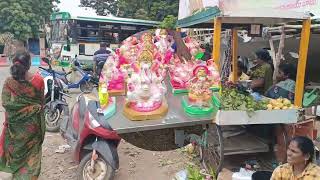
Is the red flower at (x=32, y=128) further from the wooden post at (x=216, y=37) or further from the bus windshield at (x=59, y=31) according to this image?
the bus windshield at (x=59, y=31)

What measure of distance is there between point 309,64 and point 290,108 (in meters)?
3.96

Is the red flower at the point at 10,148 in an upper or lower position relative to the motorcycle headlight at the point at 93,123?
lower

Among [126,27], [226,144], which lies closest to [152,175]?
[226,144]

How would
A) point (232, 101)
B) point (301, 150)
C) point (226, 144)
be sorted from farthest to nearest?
point (226, 144) < point (232, 101) < point (301, 150)

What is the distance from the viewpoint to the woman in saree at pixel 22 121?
3.47m

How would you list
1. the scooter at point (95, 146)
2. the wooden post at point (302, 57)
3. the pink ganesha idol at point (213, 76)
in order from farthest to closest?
the wooden post at point (302, 57), the scooter at point (95, 146), the pink ganesha idol at point (213, 76)

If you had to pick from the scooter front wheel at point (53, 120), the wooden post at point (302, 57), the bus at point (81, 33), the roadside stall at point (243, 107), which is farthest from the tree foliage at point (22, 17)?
the wooden post at point (302, 57)

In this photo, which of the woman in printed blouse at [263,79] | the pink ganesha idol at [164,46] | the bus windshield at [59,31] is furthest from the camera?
the bus windshield at [59,31]

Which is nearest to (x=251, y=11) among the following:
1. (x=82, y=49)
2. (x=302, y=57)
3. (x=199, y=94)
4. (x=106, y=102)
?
(x=302, y=57)

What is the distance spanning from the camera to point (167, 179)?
4402mm

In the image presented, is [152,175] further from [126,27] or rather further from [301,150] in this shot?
[126,27]

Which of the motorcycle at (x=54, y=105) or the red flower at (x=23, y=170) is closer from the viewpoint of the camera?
the red flower at (x=23, y=170)

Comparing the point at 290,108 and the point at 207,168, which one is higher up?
the point at 290,108

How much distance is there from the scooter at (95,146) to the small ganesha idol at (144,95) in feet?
2.65
